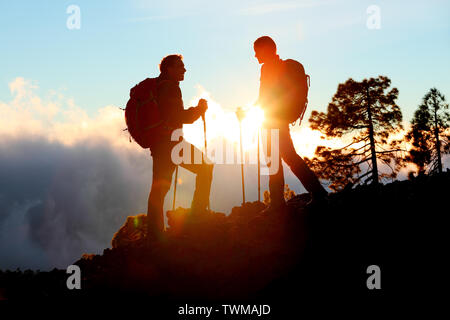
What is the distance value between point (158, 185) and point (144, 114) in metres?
1.09

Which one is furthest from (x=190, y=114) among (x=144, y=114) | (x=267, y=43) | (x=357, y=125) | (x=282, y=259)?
(x=357, y=125)

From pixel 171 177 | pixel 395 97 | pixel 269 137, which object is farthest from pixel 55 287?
pixel 395 97

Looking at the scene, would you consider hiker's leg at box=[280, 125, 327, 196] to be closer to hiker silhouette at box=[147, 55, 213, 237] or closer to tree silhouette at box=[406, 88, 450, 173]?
hiker silhouette at box=[147, 55, 213, 237]

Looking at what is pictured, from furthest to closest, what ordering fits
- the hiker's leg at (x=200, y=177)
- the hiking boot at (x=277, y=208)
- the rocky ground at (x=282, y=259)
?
the hiking boot at (x=277, y=208) → the hiker's leg at (x=200, y=177) → the rocky ground at (x=282, y=259)

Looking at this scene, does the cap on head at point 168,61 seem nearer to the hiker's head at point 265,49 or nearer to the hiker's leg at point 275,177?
the hiker's head at point 265,49

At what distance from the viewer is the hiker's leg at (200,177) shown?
20.0 ft

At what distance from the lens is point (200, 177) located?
20.2ft

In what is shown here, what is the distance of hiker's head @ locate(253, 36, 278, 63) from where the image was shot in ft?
20.9

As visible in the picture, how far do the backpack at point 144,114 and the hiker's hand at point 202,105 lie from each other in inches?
28.7

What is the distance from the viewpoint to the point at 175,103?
588 cm

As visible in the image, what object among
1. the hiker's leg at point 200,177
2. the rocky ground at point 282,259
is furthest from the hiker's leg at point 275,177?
the hiker's leg at point 200,177

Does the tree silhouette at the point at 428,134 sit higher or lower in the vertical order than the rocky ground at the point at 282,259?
higher

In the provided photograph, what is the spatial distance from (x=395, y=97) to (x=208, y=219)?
22.1 metres

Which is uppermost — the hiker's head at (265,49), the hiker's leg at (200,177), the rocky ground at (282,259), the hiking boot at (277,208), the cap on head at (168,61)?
the hiker's head at (265,49)
